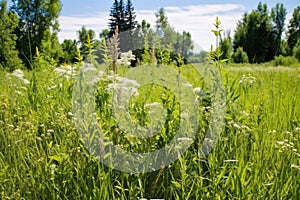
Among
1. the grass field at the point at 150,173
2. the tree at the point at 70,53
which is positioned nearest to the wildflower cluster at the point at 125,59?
the tree at the point at 70,53

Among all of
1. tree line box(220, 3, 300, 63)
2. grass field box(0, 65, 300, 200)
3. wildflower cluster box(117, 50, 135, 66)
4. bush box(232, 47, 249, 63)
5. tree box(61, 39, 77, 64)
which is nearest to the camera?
grass field box(0, 65, 300, 200)

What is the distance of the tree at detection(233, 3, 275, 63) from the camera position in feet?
168

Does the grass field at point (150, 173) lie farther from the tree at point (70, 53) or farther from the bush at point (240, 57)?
the bush at point (240, 57)

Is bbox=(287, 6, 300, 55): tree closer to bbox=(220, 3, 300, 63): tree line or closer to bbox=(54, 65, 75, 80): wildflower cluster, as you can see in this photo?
bbox=(220, 3, 300, 63): tree line

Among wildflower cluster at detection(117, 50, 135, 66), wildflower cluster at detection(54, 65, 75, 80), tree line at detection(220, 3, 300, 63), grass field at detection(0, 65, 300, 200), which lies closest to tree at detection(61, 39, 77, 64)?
wildflower cluster at detection(54, 65, 75, 80)

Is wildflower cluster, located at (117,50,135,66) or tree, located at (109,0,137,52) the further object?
tree, located at (109,0,137,52)

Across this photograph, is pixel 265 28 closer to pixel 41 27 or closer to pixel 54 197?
pixel 41 27

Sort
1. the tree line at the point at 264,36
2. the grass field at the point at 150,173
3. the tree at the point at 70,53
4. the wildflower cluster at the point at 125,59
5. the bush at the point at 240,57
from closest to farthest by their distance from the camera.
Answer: the grass field at the point at 150,173 → the wildflower cluster at the point at 125,59 → the tree at the point at 70,53 → the bush at the point at 240,57 → the tree line at the point at 264,36

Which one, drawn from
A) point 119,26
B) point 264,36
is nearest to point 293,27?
point 264,36

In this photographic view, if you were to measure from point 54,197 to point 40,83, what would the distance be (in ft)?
5.03

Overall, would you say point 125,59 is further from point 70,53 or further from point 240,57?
point 240,57

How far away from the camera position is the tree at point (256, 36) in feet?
168

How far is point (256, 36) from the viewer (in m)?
52.1

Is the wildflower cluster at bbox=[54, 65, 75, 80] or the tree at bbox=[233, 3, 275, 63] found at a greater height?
the tree at bbox=[233, 3, 275, 63]
